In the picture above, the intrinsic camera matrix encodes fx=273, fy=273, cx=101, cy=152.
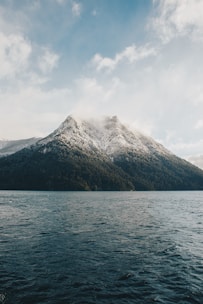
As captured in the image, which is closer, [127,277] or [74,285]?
[74,285]

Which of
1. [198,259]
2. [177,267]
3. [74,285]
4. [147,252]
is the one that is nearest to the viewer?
[74,285]

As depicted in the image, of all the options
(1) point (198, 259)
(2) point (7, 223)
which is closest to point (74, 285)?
(1) point (198, 259)

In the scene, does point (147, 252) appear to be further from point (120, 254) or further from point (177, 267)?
point (177, 267)

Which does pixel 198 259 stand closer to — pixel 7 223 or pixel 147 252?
pixel 147 252

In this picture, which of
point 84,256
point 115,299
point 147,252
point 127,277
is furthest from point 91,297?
point 147,252

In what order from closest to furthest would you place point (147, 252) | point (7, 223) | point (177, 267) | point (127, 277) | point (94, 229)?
point (127, 277) → point (177, 267) → point (147, 252) → point (94, 229) → point (7, 223)

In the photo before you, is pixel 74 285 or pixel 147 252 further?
pixel 147 252

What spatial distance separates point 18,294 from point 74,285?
18.5ft

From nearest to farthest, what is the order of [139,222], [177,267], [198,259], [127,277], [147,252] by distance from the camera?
1. [127,277]
2. [177,267]
3. [198,259]
4. [147,252]
5. [139,222]

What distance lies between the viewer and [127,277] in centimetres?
3028

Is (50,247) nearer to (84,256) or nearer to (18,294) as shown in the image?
(84,256)

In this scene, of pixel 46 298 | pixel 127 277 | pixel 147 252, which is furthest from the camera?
pixel 147 252

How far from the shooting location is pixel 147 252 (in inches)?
1599

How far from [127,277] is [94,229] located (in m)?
29.4
